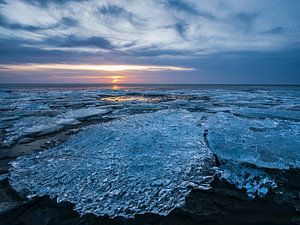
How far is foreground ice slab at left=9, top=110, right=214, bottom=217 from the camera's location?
2.51m

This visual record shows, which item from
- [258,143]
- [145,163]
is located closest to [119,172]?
[145,163]

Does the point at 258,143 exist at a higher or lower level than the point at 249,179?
higher

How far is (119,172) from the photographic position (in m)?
3.21

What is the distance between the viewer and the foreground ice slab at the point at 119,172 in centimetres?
251

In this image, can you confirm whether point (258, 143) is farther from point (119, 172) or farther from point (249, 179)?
point (119, 172)

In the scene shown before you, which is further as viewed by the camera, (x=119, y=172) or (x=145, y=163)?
(x=145, y=163)

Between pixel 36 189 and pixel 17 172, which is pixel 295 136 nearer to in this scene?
pixel 36 189

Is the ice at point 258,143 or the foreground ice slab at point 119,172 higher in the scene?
the ice at point 258,143

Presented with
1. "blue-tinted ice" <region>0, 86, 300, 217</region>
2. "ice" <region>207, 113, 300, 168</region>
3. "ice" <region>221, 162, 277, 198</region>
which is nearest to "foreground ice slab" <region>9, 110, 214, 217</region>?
"blue-tinted ice" <region>0, 86, 300, 217</region>

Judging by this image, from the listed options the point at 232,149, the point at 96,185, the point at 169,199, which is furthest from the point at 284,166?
the point at 96,185

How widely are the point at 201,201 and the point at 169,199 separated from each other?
1.45 ft

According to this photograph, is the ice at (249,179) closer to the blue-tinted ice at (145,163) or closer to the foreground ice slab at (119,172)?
the blue-tinted ice at (145,163)

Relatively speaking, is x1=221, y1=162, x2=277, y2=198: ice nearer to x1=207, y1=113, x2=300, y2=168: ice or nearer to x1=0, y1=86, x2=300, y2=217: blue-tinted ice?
x1=0, y1=86, x2=300, y2=217: blue-tinted ice

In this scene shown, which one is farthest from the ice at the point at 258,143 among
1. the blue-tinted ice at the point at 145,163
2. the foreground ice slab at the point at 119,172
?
the foreground ice slab at the point at 119,172
